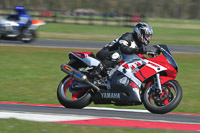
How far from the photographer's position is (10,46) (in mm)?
18703

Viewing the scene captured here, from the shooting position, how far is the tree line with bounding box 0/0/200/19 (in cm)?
10556

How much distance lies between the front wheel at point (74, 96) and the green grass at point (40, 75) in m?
0.99

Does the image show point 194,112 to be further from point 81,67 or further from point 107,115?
point 81,67

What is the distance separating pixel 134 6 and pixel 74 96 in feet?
349

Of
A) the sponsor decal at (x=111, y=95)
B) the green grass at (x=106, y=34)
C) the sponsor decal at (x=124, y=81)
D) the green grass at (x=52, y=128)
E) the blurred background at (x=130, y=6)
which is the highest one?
the sponsor decal at (x=124, y=81)

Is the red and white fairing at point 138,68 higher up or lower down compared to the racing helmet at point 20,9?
higher up

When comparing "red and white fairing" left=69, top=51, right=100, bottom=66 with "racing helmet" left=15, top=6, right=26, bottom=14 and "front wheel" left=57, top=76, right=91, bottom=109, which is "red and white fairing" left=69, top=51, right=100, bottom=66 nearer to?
"front wheel" left=57, top=76, right=91, bottom=109

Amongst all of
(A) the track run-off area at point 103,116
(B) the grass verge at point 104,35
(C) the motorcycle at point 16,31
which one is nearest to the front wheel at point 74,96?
(A) the track run-off area at point 103,116

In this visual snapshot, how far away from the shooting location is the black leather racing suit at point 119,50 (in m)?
7.23

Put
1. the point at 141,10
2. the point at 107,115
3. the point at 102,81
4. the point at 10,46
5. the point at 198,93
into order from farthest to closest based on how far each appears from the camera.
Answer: the point at 141,10, the point at 10,46, the point at 198,93, the point at 102,81, the point at 107,115

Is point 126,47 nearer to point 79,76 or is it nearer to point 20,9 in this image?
point 79,76

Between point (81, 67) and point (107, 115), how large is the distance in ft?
4.40

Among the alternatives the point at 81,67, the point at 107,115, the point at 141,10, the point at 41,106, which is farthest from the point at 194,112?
the point at 141,10

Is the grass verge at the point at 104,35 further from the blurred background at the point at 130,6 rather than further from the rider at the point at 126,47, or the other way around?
the blurred background at the point at 130,6
